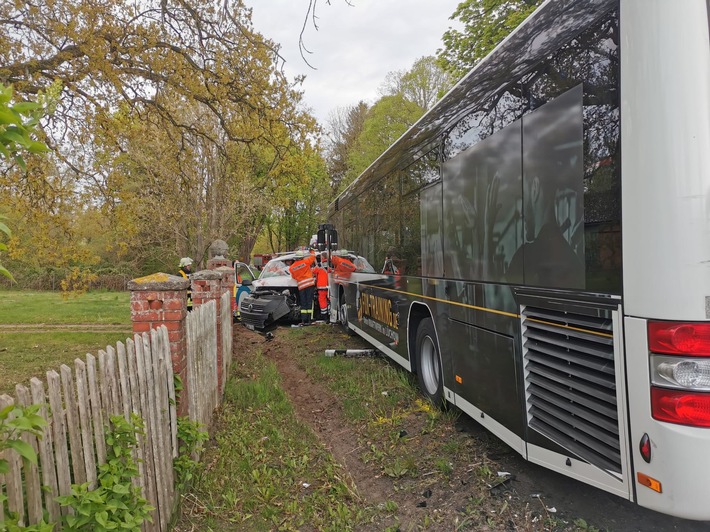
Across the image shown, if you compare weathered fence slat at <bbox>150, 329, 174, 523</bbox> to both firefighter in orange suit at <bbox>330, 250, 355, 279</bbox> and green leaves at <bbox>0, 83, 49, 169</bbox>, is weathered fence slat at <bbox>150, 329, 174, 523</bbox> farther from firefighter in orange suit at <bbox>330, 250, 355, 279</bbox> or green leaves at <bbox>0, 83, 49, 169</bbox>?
firefighter in orange suit at <bbox>330, 250, 355, 279</bbox>

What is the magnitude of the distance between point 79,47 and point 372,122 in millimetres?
24986

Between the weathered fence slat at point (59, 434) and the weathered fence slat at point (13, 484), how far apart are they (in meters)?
0.24

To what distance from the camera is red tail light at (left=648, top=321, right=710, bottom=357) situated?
88.6 inches

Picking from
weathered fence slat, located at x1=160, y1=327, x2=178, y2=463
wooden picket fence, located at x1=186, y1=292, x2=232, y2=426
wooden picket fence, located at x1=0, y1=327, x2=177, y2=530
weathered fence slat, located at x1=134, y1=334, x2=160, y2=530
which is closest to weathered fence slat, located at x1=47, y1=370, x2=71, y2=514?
wooden picket fence, located at x1=0, y1=327, x2=177, y2=530

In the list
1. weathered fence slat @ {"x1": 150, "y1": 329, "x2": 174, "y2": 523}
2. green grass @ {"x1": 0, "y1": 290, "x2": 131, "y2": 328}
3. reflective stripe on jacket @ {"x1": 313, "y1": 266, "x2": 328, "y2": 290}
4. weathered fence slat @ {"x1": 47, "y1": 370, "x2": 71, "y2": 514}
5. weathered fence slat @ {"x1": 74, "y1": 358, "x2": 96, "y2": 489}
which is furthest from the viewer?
green grass @ {"x1": 0, "y1": 290, "x2": 131, "y2": 328}

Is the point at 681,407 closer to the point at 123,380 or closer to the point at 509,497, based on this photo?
the point at 509,497

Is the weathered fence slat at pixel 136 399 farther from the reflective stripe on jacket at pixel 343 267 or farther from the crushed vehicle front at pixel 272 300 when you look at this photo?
the crushed vehicle front at pixel 272 300

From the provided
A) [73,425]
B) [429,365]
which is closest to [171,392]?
[73,425]

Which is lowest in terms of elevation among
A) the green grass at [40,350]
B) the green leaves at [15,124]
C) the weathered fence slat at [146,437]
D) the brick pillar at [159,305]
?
the green grass at [40,350]

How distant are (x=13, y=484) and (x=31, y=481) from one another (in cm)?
10

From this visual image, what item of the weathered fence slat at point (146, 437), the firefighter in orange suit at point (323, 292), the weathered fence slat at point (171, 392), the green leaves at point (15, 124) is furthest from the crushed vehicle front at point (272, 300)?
the green leaves at point (15, 124)

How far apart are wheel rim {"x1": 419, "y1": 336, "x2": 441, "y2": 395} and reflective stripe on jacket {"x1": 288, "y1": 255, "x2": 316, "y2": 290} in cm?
692

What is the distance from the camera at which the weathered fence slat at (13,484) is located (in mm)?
1721

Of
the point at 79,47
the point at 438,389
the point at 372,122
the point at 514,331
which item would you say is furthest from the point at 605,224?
the point at 372,122
